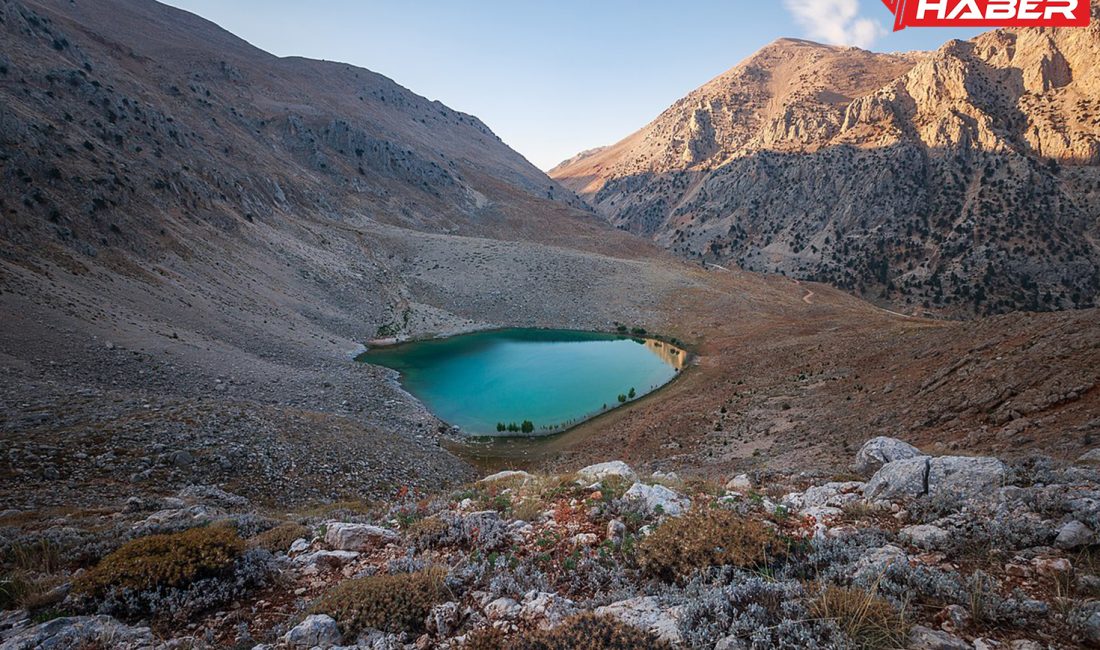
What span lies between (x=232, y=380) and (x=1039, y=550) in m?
28.1

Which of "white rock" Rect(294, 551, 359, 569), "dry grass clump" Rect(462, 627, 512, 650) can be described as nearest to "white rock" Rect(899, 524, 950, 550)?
"dry grass clump" Rect(462, 627, 512, 650)

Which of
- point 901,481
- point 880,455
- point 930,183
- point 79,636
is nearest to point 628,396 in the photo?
point 880,455

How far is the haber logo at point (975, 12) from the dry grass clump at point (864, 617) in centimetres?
2085

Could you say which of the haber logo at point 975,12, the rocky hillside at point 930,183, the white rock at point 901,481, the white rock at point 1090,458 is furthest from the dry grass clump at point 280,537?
the rocky hillside at point 930,183

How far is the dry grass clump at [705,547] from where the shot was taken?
530cm

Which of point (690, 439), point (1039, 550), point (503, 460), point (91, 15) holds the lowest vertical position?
point (503, 460)

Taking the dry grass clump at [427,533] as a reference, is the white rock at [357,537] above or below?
below

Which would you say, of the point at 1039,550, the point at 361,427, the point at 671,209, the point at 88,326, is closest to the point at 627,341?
the point at 361,427

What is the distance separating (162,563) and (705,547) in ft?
21.3

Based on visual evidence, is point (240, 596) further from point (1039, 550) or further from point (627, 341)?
point (627, 341)

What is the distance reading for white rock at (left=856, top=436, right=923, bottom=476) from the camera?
9742 millimetres

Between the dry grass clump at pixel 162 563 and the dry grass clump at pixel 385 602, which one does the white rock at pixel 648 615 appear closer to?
the dry grass clump at pixel 385 602

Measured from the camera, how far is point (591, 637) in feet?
13.3

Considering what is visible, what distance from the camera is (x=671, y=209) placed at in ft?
461
